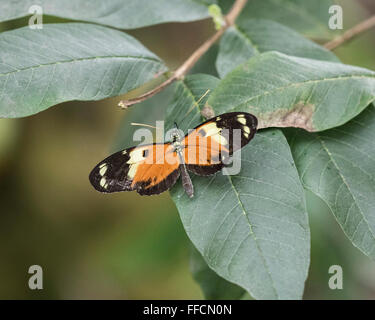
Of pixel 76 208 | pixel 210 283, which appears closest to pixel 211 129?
pixel 210 283

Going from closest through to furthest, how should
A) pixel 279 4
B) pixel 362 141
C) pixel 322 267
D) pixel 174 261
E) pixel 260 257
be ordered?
pixel 260 257, pixel 362 141, pixel 279 4, pixel 322 267, pixel 174 261

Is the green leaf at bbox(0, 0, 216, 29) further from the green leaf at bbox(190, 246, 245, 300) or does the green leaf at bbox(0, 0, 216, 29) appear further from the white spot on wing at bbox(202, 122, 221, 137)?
the green leaf at bbox(190, 246, 245, 300)

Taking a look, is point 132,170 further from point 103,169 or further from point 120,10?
A: point 120,10

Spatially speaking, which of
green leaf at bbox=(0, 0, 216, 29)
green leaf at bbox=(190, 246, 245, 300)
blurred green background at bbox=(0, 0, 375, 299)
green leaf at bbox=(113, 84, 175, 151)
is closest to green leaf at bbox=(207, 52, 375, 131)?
green leaf at bbox=(0, 0, 216, 29)

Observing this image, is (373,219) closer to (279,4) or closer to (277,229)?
(277,229)

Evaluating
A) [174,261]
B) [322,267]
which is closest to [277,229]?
[322,267]

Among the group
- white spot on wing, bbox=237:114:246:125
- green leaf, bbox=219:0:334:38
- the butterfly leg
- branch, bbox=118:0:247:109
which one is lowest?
the butterfly leg
